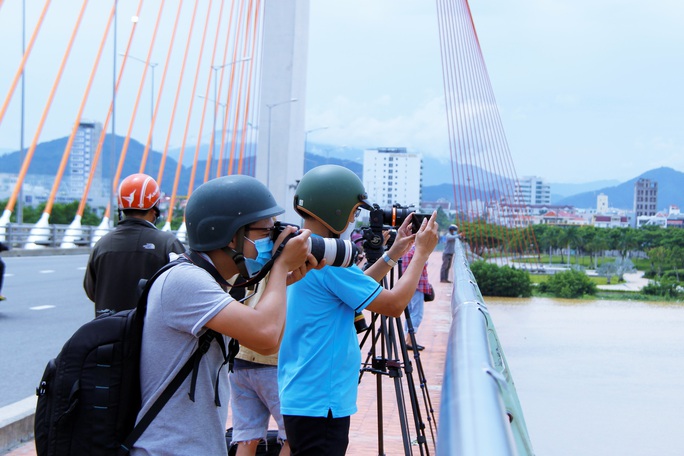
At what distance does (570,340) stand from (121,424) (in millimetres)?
13700

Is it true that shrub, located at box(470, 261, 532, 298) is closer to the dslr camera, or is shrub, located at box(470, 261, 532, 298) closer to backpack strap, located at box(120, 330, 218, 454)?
the dslr camera

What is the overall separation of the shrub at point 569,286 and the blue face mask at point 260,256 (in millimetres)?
23633

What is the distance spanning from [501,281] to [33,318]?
46.1ft

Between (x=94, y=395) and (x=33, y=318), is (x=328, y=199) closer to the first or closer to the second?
(x=94, y=395)

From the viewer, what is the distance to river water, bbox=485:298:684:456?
25.5ft

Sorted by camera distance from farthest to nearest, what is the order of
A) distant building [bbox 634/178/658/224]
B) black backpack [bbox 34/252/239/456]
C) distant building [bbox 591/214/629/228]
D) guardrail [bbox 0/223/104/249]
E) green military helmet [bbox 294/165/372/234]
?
1. distant building [bbox 634/178/658/224]
2. distant building [bbox 591/214/629/228]
3. guardrail [bbox 0/223/104/249]
4. green military helmet [bbox 294/165/372/234]
5. black backpack [bbox 34/252/239/456]

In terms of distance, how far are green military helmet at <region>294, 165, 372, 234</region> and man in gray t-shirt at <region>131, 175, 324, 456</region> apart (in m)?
0.85

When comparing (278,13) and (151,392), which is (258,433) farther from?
(278,13)

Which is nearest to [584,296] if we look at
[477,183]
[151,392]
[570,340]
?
[477,183]

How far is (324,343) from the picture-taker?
3.22 m

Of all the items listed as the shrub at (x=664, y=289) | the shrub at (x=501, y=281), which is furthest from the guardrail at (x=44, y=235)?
the shrub at (x=664, y=289)

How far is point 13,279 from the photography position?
733 inches

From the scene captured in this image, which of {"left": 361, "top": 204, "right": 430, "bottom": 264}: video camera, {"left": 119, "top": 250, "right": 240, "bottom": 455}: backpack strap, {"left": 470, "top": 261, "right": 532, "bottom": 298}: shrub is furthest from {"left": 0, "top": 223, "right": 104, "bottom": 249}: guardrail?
{"left": 119, "top": 250, "right": 240, "bottom": 455}: backpack strap

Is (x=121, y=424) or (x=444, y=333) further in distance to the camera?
(x=444, y=333)
